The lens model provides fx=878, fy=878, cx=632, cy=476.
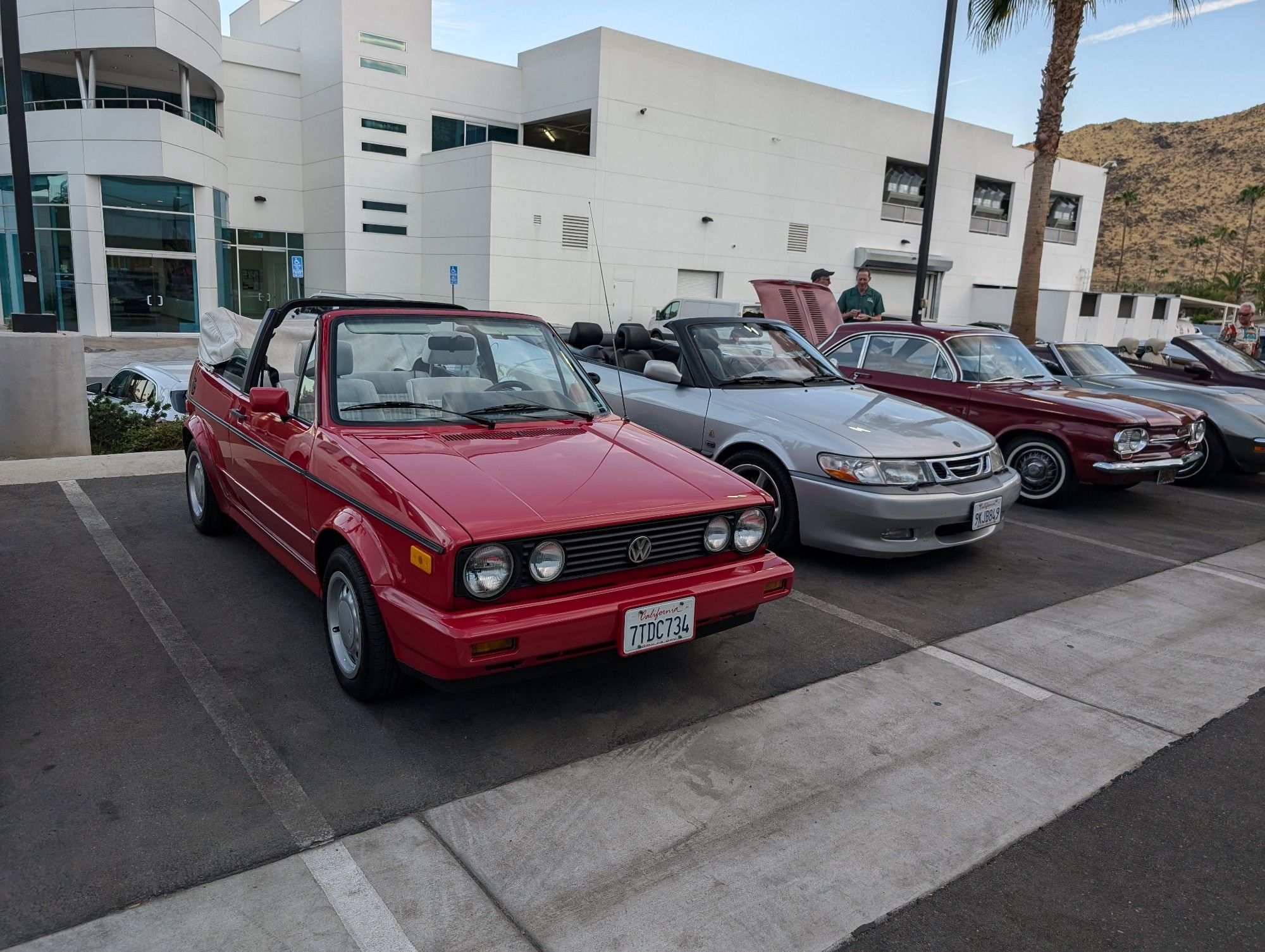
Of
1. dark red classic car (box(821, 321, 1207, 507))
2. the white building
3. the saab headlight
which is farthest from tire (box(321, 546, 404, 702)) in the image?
the white building

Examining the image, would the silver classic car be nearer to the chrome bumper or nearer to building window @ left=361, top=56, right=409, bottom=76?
the chrome bumper

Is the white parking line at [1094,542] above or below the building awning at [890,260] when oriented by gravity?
below

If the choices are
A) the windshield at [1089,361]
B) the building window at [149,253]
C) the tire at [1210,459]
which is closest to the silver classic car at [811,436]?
the windshield at [1089,361]

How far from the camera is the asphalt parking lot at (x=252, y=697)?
9.11ft

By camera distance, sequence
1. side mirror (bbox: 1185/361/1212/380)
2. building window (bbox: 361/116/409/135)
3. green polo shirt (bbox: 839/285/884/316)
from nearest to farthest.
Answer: side mirror (bbox: 1185/361/1212/380) < green polo shirt (bbox: 839/285/884/316) < building window (bbox: 361/116/409/135)

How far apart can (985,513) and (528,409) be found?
3.18m

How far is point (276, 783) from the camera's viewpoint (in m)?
3.12

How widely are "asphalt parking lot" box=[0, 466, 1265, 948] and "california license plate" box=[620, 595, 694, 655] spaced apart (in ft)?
1.39

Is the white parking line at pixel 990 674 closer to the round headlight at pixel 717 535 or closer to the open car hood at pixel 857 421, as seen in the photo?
the open car hood at pixel 857 421

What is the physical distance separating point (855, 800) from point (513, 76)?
102 feet

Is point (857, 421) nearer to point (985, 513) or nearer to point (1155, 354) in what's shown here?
point (985, 513)

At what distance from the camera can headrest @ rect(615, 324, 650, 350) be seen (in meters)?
6.97

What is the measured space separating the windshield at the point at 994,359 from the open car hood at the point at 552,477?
507 cm

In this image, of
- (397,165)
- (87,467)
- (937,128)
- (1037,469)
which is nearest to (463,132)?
(397,165)
